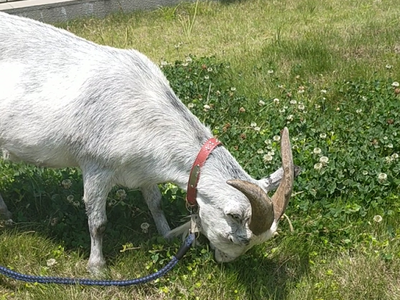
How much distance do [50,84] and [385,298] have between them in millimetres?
2423

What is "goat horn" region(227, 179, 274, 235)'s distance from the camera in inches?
111

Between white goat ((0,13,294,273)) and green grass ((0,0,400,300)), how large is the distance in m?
0.28

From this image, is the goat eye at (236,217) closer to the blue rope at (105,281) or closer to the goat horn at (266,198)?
the goat horn at (266,198)

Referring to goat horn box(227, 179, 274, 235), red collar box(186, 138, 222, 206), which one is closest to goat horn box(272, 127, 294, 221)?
goat horn box(227, 179, 274, 235)

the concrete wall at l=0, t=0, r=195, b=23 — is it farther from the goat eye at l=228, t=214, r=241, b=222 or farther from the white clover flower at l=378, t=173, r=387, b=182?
the goat eye at l=228, t=214, r=241, b=222

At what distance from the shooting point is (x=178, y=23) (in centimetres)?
920

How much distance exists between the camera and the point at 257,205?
286 centimetres

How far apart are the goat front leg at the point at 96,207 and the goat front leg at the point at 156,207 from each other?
40cm

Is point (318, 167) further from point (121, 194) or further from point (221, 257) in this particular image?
point (121, 194)

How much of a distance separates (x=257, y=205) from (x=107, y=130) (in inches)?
41.4

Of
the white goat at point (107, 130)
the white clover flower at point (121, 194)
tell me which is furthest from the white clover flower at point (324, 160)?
the white clover flower at point (121, 194)

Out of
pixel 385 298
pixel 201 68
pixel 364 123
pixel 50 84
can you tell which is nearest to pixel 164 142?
pixel 50 84

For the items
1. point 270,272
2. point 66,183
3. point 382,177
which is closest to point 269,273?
point 270,272

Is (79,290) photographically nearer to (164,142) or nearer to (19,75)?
(164,142)
